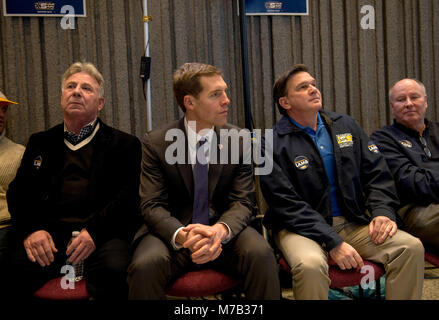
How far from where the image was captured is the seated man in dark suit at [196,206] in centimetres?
175

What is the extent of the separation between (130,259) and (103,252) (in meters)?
0.15

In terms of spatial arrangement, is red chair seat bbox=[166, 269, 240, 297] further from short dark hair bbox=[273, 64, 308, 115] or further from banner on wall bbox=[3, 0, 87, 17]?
Answer: banner on wall bbox=[3, 0, 87, 17]

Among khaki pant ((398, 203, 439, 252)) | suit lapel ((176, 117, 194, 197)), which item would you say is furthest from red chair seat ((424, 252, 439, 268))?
suit lapel ((176, 117, 194, 197))

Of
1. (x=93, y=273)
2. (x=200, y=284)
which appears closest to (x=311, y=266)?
(x=200, y=284)

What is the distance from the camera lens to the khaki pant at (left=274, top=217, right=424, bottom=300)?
5.76ft

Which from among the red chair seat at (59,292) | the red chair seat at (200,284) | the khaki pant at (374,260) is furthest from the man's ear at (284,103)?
the red chair seat at (59,292)

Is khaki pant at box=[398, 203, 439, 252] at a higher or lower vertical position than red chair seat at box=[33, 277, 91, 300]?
higher

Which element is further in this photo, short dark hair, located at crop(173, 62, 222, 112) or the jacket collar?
the jacket collar

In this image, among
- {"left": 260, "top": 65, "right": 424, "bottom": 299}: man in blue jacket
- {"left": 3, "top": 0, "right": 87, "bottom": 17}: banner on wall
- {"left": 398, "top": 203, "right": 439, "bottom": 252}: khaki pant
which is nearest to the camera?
{"left": 260, "top": 65, "right": 424, "bottom": 299}: man in blue jacket

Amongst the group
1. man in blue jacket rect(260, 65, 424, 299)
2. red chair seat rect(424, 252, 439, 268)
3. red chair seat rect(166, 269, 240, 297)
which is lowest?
red chair seat rect(424, 252, 439, 268)

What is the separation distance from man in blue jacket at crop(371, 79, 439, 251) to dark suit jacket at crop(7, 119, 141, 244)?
1.69m

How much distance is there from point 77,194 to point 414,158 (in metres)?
2.21

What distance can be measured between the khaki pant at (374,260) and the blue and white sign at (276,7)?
222 centimetres

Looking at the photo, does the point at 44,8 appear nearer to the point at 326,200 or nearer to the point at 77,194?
the point at 77,194
